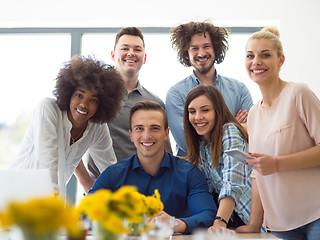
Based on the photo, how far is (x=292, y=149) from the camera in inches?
71.7

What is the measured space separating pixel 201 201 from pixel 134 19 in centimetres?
302

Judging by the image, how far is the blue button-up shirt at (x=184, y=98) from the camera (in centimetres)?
286

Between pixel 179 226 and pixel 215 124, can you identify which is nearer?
pixel 179 226

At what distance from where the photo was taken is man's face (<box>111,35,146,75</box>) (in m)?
3.12

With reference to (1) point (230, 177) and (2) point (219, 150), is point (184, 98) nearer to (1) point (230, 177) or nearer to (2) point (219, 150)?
(2) point (219, 150)

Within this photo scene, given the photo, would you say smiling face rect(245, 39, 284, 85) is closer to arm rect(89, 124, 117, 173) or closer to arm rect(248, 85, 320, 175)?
arm rect(248, 85, 320, 175)

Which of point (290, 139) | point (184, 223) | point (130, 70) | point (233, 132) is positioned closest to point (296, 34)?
point (130, 70)

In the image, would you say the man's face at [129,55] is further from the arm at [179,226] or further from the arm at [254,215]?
the arm at [179,226]

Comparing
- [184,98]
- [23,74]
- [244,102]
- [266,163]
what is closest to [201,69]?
[184,98]

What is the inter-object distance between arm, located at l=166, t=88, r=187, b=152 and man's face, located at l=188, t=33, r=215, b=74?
293 mm

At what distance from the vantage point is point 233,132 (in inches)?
89.4

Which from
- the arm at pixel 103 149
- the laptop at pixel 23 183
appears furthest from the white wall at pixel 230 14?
the laptop at pixel 23 183

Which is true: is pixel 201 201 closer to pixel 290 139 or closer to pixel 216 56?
pixel 290 139

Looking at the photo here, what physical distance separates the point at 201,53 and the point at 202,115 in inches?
33.1
